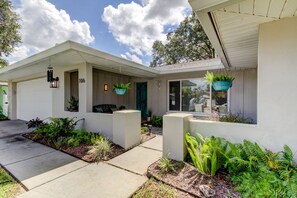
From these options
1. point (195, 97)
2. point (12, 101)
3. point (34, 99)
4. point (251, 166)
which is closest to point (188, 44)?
point (195, 97)

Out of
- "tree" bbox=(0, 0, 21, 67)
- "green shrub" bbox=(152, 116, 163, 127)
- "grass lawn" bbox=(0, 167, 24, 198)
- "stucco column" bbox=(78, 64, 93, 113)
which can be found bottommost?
"grass lawn" bbox=(0, 167, 24, 198)

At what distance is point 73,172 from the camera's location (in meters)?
3.27

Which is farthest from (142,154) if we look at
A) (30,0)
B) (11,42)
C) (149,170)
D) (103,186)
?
(11,42)

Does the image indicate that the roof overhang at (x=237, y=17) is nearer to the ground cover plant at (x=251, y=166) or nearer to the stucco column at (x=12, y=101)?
the ground cover plant at (x=251, y=166)

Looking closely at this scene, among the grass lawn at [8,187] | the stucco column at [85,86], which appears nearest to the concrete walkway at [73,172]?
the grass lawn at [8,187]

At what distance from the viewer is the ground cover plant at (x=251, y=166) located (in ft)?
7.11

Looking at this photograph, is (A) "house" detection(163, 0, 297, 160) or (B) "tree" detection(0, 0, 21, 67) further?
(B) "tree" detection(0, 0, 21, 67)

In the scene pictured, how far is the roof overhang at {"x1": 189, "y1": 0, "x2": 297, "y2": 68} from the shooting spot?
229 centimetres

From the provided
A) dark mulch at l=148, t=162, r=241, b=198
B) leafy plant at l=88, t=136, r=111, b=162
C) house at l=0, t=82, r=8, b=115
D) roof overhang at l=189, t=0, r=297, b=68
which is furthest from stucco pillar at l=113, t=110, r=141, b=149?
house at l=0, t=82, r=8, b=115

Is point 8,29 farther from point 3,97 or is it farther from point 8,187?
point 8,187

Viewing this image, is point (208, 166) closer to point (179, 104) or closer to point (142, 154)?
point (142, 154)

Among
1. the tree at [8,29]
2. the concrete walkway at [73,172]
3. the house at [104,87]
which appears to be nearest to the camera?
the concrete walkway at [73,172]

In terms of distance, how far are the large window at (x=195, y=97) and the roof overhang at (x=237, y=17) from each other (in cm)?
319

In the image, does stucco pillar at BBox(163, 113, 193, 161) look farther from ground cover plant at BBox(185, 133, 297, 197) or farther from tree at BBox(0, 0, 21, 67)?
tree at BBox(0, 0, 21, 67)
